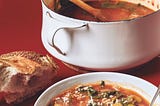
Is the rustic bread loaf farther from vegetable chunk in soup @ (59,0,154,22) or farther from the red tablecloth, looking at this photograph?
vegetable chunk in soup @ (59,0,154,22)

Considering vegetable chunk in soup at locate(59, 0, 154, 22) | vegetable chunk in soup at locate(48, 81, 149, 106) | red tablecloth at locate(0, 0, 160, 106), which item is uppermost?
vegetable chunk in soup at locate(59, 0, 154, 22)

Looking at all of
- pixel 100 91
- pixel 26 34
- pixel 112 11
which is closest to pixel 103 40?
pixel 100 91

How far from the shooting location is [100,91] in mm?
1167

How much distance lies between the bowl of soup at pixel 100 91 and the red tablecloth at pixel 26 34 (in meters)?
0.09

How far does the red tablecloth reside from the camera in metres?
1.29

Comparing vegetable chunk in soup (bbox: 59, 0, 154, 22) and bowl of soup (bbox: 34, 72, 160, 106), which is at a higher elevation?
vegetable chunk in soup (bbox: 59, 0, 154, 22)

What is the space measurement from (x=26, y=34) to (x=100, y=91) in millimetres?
434

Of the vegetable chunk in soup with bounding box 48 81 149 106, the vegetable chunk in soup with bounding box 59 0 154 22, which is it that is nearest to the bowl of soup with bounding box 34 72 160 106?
the vegetable chunk in soup with bounding box 48 81 149 106

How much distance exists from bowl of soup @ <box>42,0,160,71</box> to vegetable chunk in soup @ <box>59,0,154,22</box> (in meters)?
0.12

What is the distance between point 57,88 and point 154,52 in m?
0.28

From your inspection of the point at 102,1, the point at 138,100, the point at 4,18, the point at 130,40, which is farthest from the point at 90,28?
the point at 4,18

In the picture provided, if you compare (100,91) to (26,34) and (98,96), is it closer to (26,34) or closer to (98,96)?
(98,96)

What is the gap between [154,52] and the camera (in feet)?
4.08

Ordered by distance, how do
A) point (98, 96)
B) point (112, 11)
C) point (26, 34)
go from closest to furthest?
point (98, 96) < point (112, 11) < point (26, 34)
